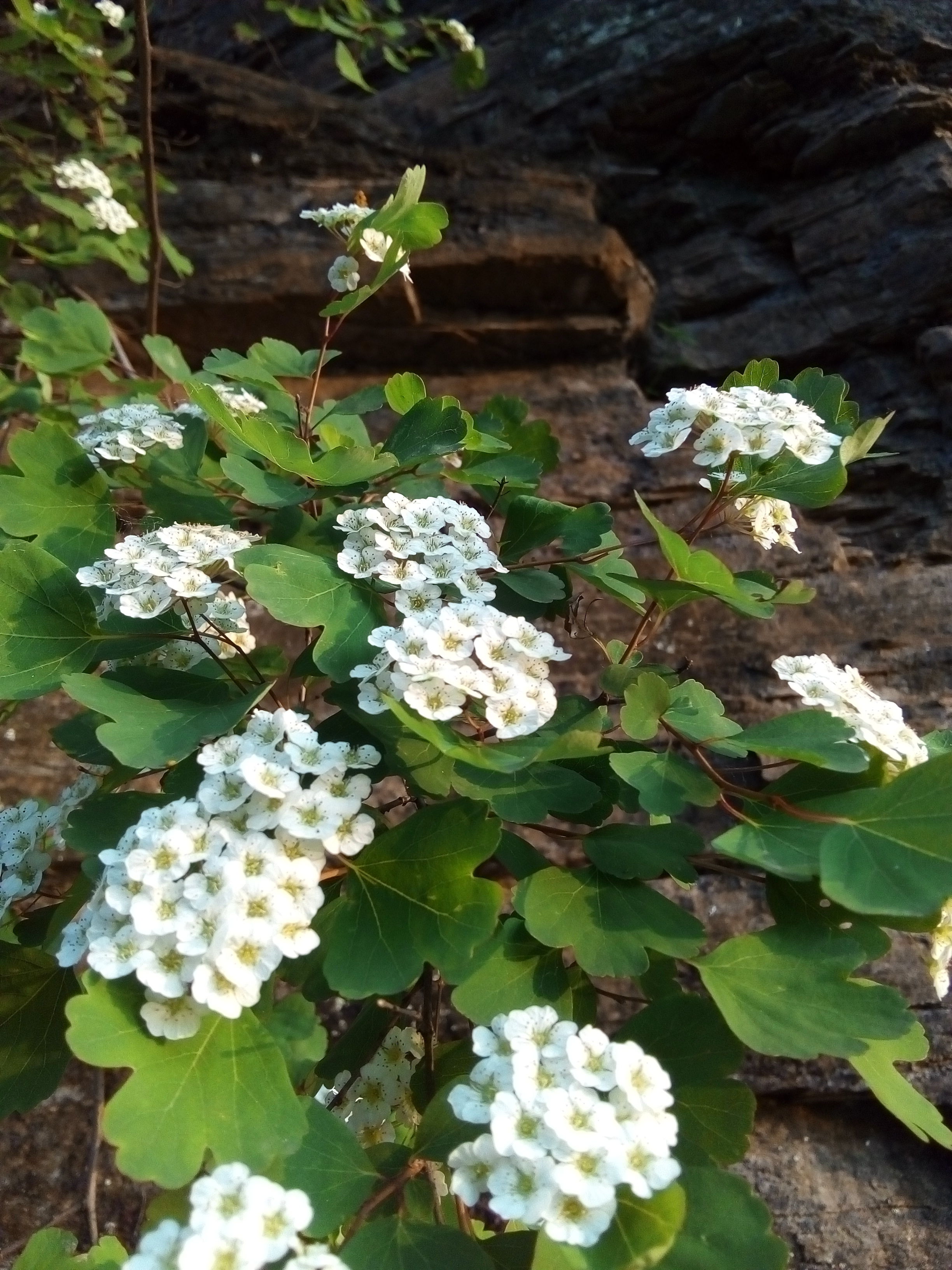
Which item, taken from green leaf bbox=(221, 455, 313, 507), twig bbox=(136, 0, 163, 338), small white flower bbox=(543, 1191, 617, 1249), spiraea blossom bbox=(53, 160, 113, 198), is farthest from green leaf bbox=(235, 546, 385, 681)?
spiraea blossom bbox=(53, 160, 113, 198)

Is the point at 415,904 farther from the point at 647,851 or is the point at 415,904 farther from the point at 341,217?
the point at 341,217

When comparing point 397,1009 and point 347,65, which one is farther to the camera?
point 347,65

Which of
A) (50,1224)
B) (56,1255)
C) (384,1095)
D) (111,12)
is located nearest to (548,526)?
(384,1095)

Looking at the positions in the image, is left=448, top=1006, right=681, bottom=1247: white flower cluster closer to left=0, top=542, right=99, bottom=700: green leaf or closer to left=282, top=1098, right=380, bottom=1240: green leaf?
left=282, top=1098, right=380, bottom=1240: green leaf

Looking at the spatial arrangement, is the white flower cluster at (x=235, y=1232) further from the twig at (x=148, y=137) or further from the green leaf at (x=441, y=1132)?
the twig at (x=148, y=137)

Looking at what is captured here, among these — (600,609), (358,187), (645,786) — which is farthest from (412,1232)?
(358,187)
